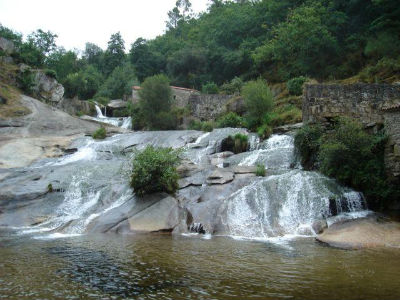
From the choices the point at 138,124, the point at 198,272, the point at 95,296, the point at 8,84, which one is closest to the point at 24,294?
the point at 95,296

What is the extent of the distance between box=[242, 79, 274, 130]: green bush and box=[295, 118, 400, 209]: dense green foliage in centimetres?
979

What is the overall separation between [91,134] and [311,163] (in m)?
18.8

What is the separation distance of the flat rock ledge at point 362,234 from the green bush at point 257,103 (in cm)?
1363

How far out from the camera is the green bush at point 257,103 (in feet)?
83.4

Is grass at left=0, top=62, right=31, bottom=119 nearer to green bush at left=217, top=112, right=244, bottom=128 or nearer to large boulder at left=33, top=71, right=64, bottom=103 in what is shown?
large boulder at left=33, top=71, right=64, bottom=103

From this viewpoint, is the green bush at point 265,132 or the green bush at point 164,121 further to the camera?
the green bush at point 164,121

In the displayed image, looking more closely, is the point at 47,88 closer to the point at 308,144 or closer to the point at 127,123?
the point at 127,123

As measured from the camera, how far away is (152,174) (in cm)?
1521

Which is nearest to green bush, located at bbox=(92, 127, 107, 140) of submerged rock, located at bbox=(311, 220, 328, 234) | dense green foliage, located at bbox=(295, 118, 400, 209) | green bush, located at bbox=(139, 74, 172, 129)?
green bush, located at bbox=(139, 74, 172, 129)

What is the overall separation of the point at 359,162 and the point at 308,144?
9.38 ft

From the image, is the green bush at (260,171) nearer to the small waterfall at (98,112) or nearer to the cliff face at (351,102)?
the cliff face at (351,102)

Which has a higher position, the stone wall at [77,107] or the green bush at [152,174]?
the stone wall at [77,107]

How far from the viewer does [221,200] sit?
579 inches

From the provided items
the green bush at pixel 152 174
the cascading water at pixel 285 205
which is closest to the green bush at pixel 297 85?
the cascading water at pixel 285 205
